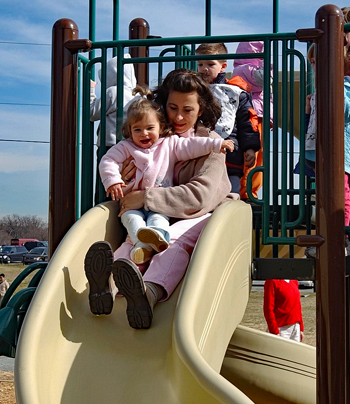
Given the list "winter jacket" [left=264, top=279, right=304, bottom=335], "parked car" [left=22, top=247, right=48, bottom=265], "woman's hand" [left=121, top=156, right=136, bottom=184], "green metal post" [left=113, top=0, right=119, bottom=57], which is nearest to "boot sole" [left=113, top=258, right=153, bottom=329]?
"woman's hand" [left=121, top=156, right=136, bottom=184]

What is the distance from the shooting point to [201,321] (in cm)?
313

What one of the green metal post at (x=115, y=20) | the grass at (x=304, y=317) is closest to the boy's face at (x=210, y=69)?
the green metal post at (x=115, y=20)

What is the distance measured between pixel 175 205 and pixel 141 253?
14.2 inches

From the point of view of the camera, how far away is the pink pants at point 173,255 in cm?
340

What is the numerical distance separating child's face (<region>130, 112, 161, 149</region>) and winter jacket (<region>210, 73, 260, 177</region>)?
90 centimetres

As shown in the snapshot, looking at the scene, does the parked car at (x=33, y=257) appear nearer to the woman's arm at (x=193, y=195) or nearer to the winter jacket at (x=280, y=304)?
the winter jacket at (x=280, y=304)

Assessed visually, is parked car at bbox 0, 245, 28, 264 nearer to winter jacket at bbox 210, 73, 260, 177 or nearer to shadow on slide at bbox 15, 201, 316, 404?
winter jacket at bbox 210, 73, 260, 177

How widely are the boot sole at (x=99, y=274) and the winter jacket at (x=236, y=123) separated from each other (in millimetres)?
1820

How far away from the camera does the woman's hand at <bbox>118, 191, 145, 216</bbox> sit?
3752 mm

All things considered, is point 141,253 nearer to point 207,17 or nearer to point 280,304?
point 207,17

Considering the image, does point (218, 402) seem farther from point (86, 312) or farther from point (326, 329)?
point (326, 329)

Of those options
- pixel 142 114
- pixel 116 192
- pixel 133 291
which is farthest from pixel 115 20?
pixel 133 291

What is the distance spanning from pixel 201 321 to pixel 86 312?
0.56 metres

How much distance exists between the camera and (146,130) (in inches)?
153
